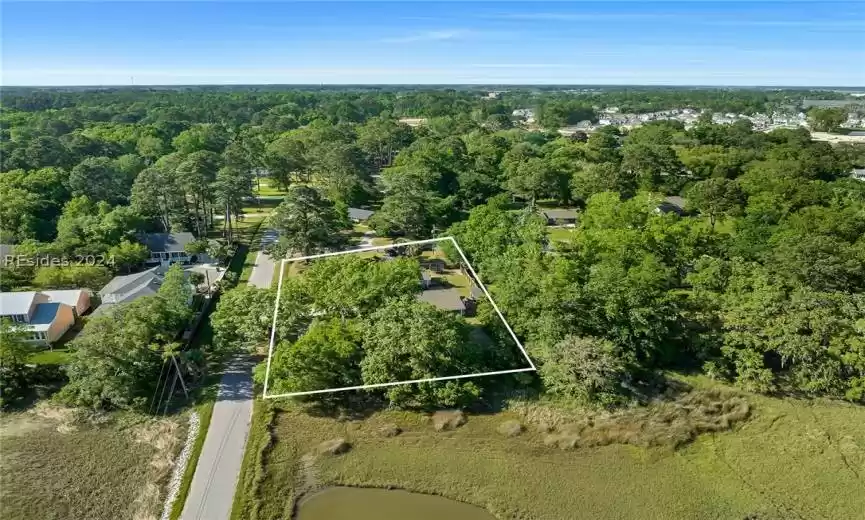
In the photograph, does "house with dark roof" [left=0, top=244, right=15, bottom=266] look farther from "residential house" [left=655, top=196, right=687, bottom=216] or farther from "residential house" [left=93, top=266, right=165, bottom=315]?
"residential house" [left=655, top=196, right=687, bottom=216]

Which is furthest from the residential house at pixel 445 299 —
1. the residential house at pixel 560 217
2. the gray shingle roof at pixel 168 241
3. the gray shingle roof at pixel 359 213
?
the residential house at pixel 560 217

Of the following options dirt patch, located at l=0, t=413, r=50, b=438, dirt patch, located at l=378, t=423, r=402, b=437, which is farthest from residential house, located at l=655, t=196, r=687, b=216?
dirt patch, located at l=0, t=413, r=50, b=438

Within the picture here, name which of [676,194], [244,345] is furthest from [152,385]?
[676,194]

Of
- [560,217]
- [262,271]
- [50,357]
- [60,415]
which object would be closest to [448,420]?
[60,415]

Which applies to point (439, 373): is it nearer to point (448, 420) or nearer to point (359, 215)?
point (448, 420)

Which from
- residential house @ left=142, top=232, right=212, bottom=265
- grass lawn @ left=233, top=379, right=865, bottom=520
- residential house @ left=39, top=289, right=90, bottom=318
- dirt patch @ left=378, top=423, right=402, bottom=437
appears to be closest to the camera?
grass lawn @ left=233, top=379, right=865, bottom=520

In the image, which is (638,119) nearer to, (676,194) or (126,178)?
(676,194)
